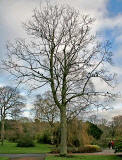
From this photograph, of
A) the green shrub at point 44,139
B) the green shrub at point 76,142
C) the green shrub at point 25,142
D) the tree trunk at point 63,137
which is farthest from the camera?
the green shrub at point 44,139

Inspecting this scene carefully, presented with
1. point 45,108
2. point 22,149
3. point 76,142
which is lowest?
point 22,149

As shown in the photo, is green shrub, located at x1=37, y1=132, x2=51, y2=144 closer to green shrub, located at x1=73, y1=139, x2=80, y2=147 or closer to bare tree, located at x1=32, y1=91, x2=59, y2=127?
bare tree, located at x1=32, y1=91, x2=59, y2=127

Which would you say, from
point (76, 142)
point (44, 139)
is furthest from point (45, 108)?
point (44, 139)

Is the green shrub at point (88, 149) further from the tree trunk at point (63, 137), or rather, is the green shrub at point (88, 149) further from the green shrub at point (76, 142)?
the tree trunk at point (63, 137)

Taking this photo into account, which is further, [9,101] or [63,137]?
[9,101]

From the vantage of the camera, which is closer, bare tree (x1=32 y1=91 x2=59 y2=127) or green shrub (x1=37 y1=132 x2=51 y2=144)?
bare tree (x1=32 y1=91 x2=59 y2=127)

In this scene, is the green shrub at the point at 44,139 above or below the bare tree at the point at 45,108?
below

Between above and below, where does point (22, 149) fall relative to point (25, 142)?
below

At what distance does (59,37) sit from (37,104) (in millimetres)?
19836

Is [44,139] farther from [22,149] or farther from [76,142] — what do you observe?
[76,142]

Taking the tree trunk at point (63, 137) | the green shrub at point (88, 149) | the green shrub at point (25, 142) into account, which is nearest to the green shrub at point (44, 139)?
the green shrub at point (25, 142)

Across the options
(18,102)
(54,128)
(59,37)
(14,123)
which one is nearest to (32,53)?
(59,37)

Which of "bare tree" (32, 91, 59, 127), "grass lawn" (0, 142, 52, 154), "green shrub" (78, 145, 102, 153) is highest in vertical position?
"bare tree" (32, 91, 59, 127)

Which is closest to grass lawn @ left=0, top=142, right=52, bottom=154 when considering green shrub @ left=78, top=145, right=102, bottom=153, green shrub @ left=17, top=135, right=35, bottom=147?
green shrub @ left=17, top=135, right=35, bottom=147
